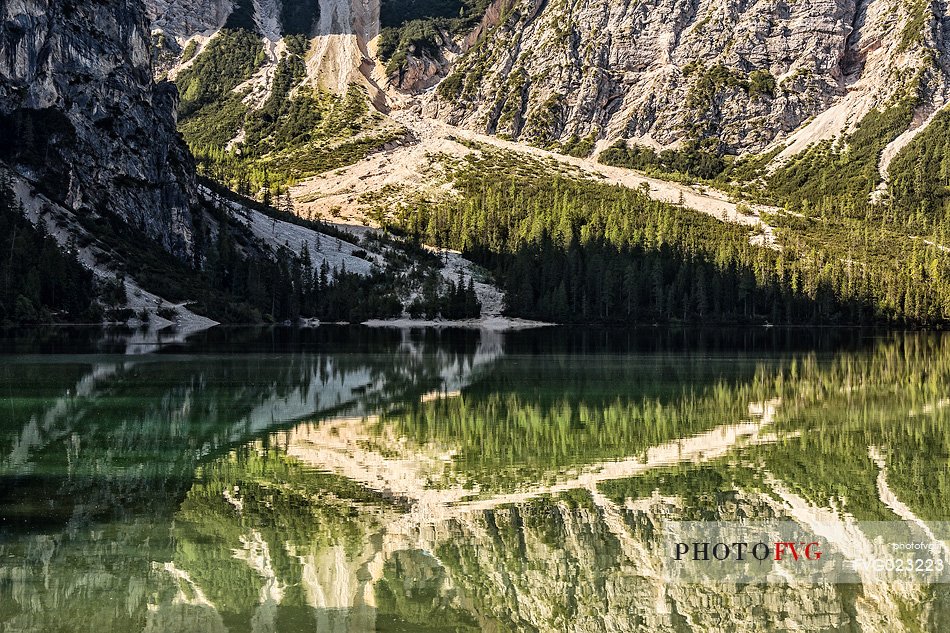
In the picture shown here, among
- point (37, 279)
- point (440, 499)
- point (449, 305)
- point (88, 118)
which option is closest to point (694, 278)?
point (449, 305)

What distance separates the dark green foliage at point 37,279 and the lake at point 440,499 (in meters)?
58.4

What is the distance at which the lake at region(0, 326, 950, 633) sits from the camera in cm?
1230

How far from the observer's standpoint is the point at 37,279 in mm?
94125

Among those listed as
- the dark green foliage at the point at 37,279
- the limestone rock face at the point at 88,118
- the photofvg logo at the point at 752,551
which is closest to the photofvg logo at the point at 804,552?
the photofvg logo at the point at 752,551

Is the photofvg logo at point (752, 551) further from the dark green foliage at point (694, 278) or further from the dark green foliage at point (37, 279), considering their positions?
the dark green foliage at point (694, 278)

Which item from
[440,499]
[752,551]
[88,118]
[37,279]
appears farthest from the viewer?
[88,118]

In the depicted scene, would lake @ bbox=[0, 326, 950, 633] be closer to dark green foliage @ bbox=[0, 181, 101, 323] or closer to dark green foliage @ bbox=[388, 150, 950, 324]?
dark green foliage @ bbox=[0, 181, 101, 323]

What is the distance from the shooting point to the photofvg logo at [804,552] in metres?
13.8

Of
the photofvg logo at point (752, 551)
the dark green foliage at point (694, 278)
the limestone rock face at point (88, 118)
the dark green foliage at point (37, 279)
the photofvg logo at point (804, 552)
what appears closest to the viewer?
the photofvg logo at point (804, 552)

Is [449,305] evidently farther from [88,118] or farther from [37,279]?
[37,279]

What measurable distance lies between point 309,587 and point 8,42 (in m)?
130

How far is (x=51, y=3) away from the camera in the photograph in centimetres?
12988

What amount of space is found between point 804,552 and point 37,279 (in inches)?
3654

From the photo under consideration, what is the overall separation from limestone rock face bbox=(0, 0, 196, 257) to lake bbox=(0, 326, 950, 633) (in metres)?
91.9
